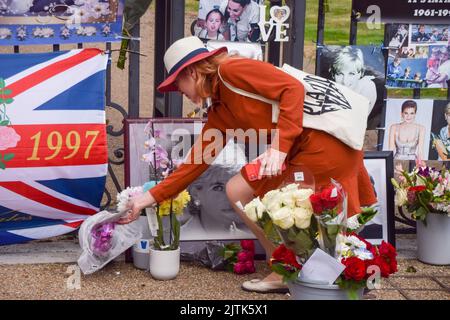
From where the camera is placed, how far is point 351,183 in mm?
3646

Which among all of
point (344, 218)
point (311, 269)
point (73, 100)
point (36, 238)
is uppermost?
point (73, 100)

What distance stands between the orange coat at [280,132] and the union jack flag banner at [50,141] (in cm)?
78

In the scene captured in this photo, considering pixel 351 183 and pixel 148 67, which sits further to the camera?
pixel 148 67

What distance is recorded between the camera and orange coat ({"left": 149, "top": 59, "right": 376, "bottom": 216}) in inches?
133

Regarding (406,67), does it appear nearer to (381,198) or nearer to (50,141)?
(381,198)

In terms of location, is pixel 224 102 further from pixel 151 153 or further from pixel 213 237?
pixel 213 237

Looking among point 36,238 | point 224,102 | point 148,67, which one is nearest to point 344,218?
point 224,102

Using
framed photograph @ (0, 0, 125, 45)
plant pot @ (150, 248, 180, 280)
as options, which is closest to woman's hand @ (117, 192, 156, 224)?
plant pot @ (150, 248, 180, 280)

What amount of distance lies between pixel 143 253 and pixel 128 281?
208 millimetres

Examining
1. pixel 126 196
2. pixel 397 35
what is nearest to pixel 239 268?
pixel 126 196

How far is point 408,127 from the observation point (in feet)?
16.0

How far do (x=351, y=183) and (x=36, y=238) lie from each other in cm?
190

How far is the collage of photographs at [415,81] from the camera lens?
15.9 feet

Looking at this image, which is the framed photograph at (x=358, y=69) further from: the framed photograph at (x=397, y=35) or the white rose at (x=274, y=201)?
the white rose at (x=274, y=201)
